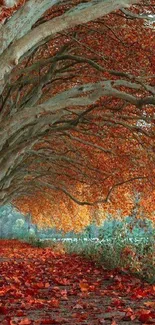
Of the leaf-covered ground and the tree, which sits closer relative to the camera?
the tree

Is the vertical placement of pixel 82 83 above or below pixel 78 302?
above

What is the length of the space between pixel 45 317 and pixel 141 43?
7855 mm

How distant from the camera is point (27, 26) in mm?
6852

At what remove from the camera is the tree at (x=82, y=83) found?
6.90 meters

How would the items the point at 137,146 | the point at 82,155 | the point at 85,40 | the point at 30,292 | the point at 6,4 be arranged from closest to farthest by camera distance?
the point at 6,4, the point at 30,292, the point at 85,40, the point at 137,146, the point at 82,155

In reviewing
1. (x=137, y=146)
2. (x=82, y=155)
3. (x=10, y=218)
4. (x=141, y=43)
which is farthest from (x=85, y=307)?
(x=10, y=218)

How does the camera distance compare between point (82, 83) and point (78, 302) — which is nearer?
point (78, 302)

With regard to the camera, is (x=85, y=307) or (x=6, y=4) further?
(x=85, y=307)

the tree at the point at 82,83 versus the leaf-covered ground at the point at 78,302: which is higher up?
the tree at the point at 82,83

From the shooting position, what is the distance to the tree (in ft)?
22.6

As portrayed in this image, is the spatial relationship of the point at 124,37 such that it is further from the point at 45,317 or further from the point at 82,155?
the point at 82,155

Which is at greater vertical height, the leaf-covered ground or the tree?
the tree

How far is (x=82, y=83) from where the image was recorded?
1588cm

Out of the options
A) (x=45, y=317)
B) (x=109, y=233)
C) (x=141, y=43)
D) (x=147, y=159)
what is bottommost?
(x=45, y=317)
